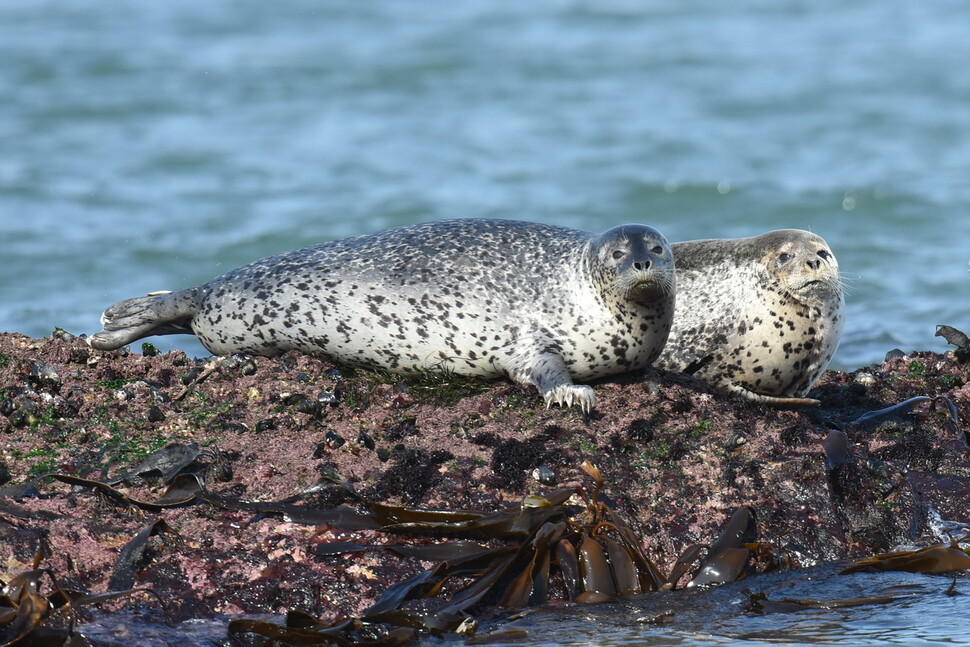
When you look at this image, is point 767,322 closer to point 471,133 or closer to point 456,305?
point 456,305

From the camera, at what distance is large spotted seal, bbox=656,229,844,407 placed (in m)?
6.64

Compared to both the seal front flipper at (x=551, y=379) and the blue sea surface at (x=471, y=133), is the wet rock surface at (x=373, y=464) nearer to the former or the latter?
the seal front flipper at (x=551, y=379)

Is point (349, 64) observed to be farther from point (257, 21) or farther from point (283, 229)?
point (283, 229)

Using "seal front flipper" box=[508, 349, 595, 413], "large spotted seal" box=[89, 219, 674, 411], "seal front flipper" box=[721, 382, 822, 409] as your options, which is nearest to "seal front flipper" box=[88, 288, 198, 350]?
"large spotted seal" box=[89, 219, 674, 411]

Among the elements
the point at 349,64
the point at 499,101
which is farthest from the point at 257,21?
the point at 499,101

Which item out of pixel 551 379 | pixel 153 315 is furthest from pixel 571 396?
pixel 153 315

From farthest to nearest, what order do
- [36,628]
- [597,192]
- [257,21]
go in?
[257,21]
[597,192]
[36,628]

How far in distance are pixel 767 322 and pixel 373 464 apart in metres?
2.39

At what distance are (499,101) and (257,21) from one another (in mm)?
6079

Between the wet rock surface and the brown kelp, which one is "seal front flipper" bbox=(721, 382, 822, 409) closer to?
the wet rock surface

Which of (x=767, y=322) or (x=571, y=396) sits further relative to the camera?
(x=767, y=322)

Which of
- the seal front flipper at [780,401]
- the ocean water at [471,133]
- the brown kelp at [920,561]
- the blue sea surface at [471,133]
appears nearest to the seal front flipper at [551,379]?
the seal front flipper at [780,401]

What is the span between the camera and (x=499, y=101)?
19.9 meters

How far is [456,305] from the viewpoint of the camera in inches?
259
